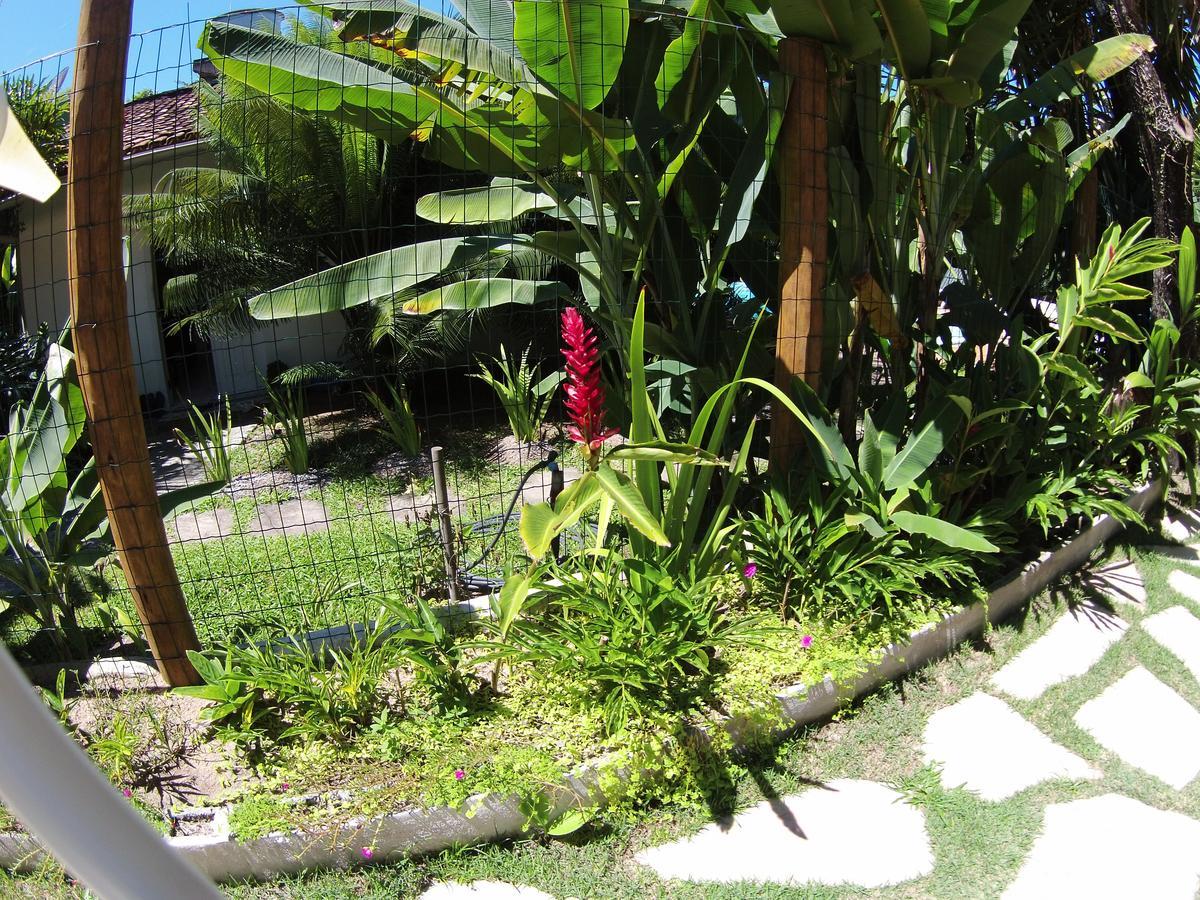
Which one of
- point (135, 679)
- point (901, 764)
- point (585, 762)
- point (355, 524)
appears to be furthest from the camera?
point (355, 524)

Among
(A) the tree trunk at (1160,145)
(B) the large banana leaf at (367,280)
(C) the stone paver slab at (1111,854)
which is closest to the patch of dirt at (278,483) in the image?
(B) the large banana leaf at (367,280)

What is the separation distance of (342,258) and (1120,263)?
282 inches

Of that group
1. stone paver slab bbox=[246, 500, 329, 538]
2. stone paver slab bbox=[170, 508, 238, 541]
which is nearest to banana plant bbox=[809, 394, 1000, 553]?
stone paver slab bbox=[246, 500, 329, 538]

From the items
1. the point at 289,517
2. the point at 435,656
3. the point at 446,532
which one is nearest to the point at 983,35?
the point at 446,532

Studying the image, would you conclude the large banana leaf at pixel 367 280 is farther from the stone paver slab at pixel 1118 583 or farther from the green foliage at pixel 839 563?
the stone paver slab at pixel 1118 583

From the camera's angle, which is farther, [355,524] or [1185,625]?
[355,524]

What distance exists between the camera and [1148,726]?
3121 millimetres

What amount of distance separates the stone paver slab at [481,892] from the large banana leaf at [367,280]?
7.27ft

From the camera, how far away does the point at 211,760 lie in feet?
9.14

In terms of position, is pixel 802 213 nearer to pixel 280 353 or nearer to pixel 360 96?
pixel 360 96

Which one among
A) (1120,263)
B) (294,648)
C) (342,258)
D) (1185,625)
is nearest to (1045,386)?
(1120,263)

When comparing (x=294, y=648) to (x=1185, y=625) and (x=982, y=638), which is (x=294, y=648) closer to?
(x=982, y=638)

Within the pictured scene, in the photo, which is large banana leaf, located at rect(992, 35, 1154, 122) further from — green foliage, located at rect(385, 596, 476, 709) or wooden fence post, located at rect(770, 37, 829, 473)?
green foliage, located at rect(385, 596, 476, 709)

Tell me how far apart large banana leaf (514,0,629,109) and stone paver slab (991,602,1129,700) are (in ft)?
8.89
